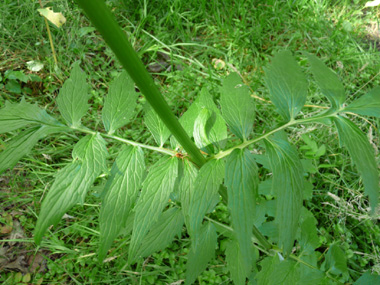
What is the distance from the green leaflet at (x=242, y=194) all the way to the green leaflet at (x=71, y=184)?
15.0 inches

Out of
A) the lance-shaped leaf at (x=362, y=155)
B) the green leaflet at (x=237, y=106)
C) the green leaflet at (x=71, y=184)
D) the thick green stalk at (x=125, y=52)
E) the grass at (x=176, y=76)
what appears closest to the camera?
the thick green stalk at (x=125, y=52)

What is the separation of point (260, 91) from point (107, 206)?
210 centimetres

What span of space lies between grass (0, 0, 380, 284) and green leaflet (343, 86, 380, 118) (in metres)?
1.38

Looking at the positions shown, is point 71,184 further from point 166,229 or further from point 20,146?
point 166,229

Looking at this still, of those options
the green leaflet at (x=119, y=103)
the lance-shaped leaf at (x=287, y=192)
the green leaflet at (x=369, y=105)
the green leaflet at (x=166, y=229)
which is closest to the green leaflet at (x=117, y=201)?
the green leaflet at (x=119, y=103)

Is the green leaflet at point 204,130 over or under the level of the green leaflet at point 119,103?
under

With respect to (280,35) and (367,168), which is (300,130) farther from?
(367,168)

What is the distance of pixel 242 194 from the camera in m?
0.90

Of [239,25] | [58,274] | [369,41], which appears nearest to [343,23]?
[369,41]

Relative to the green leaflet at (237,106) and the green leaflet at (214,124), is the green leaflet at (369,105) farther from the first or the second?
the green leaflet at (214,124)

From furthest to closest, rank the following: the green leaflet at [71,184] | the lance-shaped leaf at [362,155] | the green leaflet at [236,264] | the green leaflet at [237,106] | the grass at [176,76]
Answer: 1. the grass at [176,76]
2. the green leaflet at [236,264]
3. the green leaflet at [237,106]
4. the green leaflet at [71,184]
5. the lance-shaped leaf at [362,155]

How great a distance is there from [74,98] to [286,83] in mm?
687

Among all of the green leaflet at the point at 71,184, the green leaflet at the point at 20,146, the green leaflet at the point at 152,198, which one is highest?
the green leaflet at the point at 20,146

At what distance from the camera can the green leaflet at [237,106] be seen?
1080mm
